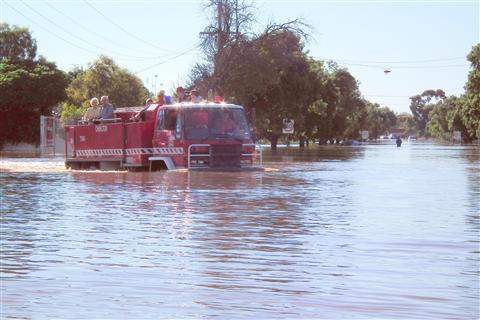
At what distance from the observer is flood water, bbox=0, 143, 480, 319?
757cm

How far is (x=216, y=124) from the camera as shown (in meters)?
29.7

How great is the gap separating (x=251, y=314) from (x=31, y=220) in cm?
806

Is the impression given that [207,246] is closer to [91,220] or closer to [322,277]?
[322,277]

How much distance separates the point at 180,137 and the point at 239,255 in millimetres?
18835

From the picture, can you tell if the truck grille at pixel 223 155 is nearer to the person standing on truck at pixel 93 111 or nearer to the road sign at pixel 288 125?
the person standing on truck at pixel 93 111

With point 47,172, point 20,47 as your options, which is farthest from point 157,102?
point 20,47

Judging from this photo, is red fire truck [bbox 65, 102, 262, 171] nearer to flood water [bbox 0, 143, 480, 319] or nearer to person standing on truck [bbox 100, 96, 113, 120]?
person standing on truck [bbox 100, 96, 113, 120]

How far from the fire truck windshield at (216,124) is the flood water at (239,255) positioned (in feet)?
27.6

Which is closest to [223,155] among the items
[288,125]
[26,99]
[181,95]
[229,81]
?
[181,95]

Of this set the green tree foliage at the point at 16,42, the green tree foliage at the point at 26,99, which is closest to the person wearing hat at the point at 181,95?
the green tree foliage at the point at 26,99

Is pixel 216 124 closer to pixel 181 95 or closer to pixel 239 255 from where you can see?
pixel 181 95

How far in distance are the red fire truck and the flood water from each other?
8.25 m

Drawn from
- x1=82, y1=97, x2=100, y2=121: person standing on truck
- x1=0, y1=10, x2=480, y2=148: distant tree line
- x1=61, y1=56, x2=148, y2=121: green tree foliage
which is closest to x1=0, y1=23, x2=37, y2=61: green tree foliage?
x1=0, y1=10, x2=480, y2=148: distant tree line

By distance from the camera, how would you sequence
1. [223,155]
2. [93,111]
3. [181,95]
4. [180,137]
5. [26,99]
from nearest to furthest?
[180,137]
[223,155]
[181,95]
[93,111]
[26,99]
